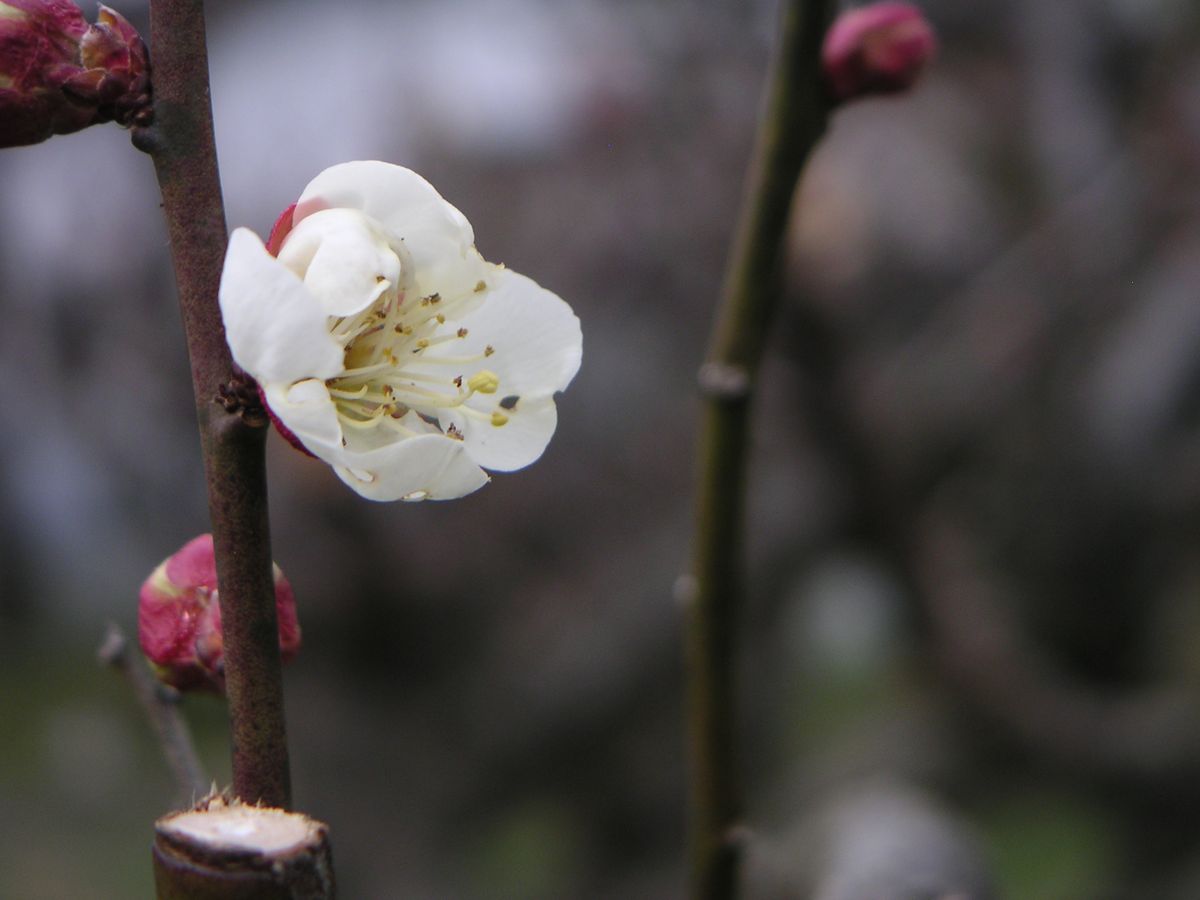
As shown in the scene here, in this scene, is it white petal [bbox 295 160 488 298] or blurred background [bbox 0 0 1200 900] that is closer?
white petal [bbox 295 160 488 298]

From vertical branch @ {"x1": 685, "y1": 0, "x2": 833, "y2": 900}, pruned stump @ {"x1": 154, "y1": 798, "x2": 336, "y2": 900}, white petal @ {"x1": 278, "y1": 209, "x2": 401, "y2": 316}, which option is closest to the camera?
pruned stump @ {"x1": 154, "y1": 798, "x2": 336, "y2": 900}

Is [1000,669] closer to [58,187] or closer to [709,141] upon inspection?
[709,141]

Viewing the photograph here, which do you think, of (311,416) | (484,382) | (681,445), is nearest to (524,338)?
(484,382)

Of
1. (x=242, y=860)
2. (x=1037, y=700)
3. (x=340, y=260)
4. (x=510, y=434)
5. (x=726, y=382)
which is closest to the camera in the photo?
(x=242, y=860)

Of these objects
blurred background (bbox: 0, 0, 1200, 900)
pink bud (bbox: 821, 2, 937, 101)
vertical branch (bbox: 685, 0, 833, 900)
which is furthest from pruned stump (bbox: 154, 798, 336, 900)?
blurred background (bbox: 0, 0, 1200, 900)

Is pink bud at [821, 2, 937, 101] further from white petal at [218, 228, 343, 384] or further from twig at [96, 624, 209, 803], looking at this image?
twig at [96, 624, 209, 803]

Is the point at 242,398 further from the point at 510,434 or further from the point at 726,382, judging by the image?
the point at 726,382

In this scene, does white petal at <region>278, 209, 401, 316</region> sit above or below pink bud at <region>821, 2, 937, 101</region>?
below

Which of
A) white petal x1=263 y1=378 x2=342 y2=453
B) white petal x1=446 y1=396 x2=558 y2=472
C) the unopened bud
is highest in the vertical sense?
the unopened bud
